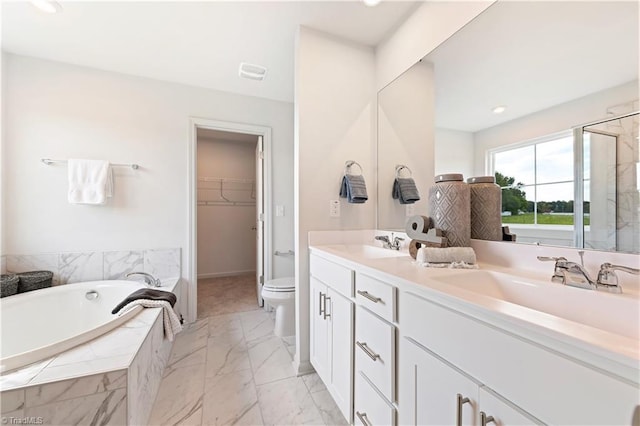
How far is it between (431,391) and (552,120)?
3.58ft

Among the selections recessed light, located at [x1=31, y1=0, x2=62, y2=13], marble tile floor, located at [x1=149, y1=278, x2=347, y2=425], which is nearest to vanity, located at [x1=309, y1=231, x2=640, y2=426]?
marble tile floor, located at [x1=149, y1=278, x2=347, y2=425]

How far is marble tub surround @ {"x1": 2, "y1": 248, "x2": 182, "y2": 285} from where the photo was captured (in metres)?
2.06

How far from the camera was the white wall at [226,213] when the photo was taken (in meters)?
4.18

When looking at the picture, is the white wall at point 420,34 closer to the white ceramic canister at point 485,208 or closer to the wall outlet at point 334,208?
the white ceramic canister at point 485,208

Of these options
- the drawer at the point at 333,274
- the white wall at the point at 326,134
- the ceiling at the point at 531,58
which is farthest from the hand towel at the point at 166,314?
the ceiling at the point at 531,58

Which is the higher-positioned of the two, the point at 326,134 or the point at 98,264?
the point at 326,134

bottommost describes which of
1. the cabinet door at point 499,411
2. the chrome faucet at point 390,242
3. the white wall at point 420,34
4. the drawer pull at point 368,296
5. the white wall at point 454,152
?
the cabinet door at point 499,411

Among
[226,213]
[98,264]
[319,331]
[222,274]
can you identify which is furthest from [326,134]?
[222,274]

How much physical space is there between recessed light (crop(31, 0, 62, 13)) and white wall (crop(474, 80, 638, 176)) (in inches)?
104

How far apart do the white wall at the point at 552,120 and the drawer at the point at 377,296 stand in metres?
0.77

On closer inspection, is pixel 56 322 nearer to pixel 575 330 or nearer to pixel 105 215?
pixel 105 215

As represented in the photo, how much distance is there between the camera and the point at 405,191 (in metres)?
1.73

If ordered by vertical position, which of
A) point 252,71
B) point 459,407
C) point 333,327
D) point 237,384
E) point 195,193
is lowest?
point 237,384

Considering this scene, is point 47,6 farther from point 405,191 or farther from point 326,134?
point 405,191
